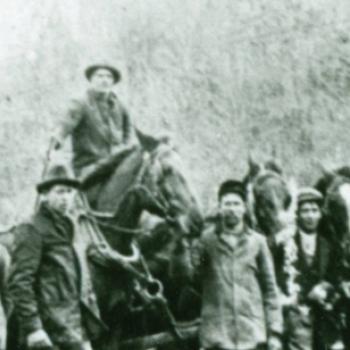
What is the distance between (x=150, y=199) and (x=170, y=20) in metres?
1.69

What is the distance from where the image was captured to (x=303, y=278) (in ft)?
13.6

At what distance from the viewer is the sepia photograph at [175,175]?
386cm

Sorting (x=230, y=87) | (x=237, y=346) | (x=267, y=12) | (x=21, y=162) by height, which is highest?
(x=267, y=12)

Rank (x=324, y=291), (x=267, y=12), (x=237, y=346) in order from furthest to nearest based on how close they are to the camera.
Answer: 1. (x=267, y=12)
2. (x=324, y=291)
3. (x=237, y=346)

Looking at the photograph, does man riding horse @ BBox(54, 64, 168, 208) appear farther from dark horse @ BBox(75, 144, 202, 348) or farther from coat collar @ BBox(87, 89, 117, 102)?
dark horse @ BBox(75, 144, 202, 348)

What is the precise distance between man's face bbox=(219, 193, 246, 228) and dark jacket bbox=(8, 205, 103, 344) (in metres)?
0.66

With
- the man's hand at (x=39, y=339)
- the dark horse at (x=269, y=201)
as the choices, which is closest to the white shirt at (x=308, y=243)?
the dark horse at (x=269, y=201)

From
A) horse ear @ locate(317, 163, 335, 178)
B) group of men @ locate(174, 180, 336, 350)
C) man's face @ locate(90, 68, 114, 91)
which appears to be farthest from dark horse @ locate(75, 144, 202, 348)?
horse ear @ locate(317, 163, 335, 178)

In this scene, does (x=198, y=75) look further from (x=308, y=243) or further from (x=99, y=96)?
(x=308, y=243)

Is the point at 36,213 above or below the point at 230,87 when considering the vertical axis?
below

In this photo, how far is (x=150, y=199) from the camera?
4.35m

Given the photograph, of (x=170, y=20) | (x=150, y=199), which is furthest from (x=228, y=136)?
(x=150, y=199)

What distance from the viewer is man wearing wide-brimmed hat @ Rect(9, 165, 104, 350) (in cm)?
371

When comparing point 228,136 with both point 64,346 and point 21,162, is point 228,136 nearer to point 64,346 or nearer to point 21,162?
point 21,162
